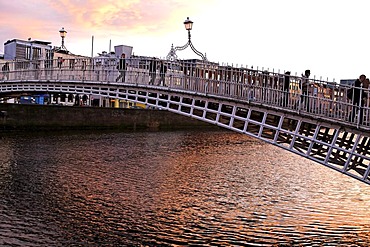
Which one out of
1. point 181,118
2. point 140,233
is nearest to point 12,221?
point 140,233

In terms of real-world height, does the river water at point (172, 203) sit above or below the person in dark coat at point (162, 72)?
below

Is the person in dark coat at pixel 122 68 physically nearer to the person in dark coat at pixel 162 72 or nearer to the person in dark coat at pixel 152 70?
the person in dark coat at pixel 152 70

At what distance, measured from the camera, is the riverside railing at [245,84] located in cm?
1068

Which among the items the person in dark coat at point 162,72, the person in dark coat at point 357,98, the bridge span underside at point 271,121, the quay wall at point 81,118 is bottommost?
the quay wall at point 81,118

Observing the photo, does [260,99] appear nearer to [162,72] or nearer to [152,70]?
[162,72]

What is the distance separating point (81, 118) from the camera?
133 feet

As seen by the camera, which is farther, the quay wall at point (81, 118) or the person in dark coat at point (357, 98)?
the quay wall at point (81, 118)

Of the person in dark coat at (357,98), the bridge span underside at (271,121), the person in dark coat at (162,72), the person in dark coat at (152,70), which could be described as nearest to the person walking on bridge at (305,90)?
the bridge span underside at (271,121)

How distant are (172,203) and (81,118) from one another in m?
29.4

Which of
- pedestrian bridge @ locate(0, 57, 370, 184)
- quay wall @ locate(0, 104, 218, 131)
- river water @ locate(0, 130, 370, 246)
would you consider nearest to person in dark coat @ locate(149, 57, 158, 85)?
pedestrian bridge @ locate(0, 57, 370, 184)

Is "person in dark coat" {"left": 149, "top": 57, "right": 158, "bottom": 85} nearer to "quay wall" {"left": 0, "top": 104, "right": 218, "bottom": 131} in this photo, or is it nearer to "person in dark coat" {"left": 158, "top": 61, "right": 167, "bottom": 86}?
"person in dark coat" {"left": 158, "top": 61, "right": 167, "bottom": 86}

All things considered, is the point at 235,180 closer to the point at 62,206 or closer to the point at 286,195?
the point at 286,195

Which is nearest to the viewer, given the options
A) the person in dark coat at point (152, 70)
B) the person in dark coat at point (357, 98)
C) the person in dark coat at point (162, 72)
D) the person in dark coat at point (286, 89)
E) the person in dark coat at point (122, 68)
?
the person in dark coat at point (357, 98)

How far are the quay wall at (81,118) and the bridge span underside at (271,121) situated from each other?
1622 centimetres
